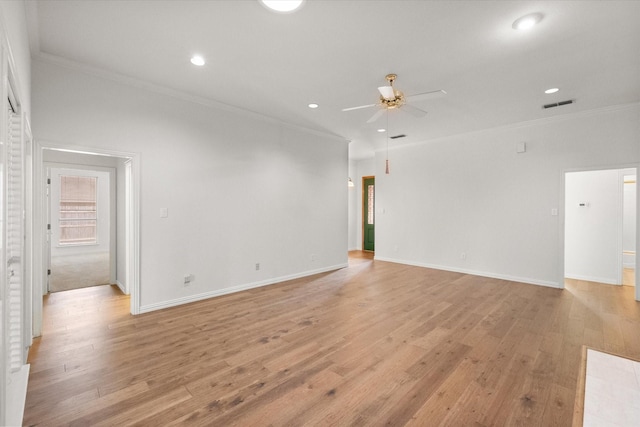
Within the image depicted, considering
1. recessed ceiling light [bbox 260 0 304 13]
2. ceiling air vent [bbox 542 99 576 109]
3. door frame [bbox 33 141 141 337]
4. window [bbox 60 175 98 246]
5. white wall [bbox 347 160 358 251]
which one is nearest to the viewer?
recessed ceiling light [bbox 260 0 304 13]

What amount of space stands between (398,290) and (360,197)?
16.2ft

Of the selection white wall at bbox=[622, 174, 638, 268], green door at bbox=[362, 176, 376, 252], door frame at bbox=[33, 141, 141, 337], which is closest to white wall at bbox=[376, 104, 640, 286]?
green door at bbox=[362, 176, 376, 252]

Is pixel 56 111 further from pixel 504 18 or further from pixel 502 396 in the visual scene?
pixel 502 396

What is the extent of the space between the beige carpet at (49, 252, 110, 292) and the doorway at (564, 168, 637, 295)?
8713mm

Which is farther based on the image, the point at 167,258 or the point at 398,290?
the point at 398,290

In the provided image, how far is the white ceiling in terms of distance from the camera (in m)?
2.34

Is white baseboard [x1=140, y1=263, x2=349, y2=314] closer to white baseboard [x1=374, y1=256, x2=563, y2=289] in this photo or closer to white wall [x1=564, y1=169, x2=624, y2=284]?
white baseboard [x1=374, y1=256, x2=563, y2=289]

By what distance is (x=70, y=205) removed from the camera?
826 centimetres

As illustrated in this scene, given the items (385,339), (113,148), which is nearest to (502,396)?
(385,339)

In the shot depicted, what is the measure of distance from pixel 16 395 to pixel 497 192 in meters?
6.71

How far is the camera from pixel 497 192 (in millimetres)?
5613

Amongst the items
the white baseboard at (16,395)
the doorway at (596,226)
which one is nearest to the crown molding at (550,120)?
the doorway at (596,226)

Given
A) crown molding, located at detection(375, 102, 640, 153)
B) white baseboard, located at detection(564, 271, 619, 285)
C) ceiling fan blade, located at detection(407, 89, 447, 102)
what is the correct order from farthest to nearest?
white baseboard, located at detection(564, 271, 619, 285), crown molding, located at detection(375, 102, 640, 153), ceiling fan blade, located at detection(407, 89, 447, 102)

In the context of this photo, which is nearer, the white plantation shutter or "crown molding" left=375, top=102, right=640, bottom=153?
the white plantation shutter
